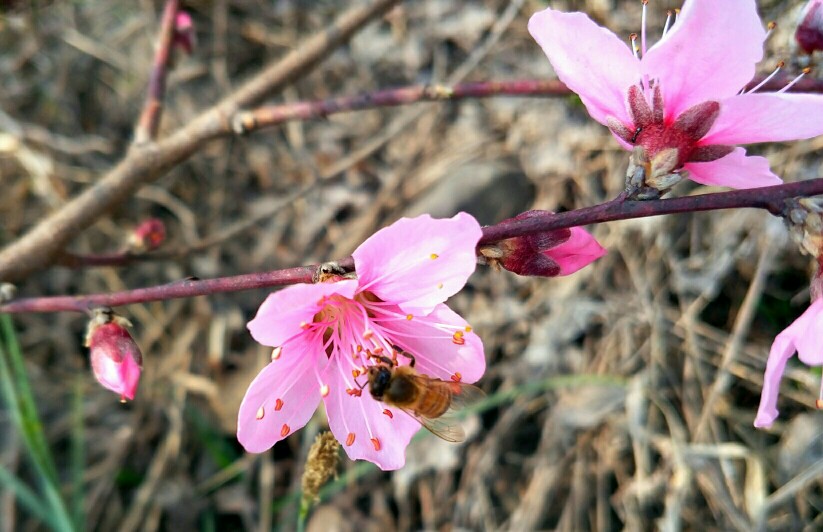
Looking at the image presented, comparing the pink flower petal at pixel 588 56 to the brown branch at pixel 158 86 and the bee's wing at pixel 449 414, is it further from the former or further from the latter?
the brown branch at pixel 158 86

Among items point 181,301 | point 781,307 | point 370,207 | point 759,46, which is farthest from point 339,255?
point 759,46

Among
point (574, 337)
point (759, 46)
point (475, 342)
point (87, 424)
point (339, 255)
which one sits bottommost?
point (574, 337)

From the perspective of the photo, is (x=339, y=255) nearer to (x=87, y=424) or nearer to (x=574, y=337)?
(x=574, y=337)

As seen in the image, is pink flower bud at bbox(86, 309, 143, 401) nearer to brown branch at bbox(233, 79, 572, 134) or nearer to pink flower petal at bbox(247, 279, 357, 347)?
pink flower petal at bbox(247, 279, 357, 347)

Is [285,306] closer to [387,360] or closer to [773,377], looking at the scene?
[387,360]

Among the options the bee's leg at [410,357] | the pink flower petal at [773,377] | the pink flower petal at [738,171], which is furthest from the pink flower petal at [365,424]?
the pink flower petal at [738,171]

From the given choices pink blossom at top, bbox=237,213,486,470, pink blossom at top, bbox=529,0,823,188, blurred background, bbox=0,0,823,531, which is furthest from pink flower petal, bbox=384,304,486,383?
blurred background, bbox=0,0,823,531

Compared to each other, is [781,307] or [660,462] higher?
[781,307]

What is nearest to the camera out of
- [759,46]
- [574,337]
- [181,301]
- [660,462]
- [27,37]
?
[759,46]
